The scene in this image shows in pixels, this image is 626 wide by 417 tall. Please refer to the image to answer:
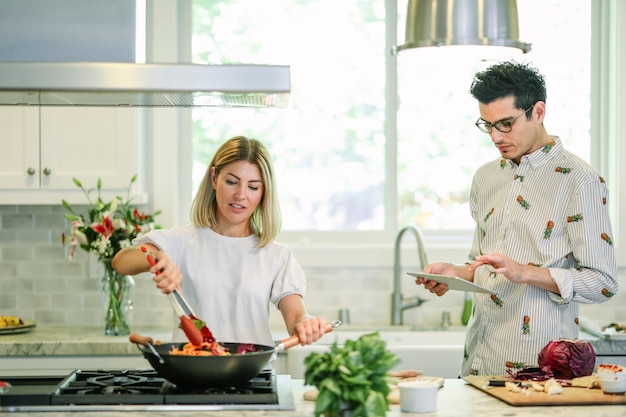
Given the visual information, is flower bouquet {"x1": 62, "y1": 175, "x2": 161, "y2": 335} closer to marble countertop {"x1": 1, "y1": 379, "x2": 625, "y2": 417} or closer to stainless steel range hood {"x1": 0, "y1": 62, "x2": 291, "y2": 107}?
stainless steel range hood {"x1": 0, "y1": 62, "x2": 291, "y2": 107}

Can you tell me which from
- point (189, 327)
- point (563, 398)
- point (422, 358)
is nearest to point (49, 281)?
point (422, 358)

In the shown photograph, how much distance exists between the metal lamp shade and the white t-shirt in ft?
2.87

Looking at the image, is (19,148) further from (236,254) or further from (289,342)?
(289,342)

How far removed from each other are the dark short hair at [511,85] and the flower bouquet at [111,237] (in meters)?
1.77

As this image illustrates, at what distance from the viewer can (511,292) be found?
3146 mm

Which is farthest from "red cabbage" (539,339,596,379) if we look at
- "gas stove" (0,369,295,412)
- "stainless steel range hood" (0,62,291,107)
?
"stainless steel range hood" (0,62,291,107)

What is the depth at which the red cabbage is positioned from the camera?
9.03 feet

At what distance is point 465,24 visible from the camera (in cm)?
256

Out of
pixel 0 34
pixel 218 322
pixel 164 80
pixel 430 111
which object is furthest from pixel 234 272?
pixel 430 111

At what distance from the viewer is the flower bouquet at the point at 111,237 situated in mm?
4180

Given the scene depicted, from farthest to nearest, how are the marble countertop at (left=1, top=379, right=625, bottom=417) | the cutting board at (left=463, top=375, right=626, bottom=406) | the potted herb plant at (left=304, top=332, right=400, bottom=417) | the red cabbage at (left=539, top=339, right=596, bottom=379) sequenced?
the red cabbage at (left=539, top=339, right=596, bottom=379) → the cutting board at (left=463, top=375, right=626, bottom=406) → the marble countertop at (left=1, top=379, right=625, bottom=417) → the potted herb plant at (left=304, top=332, right=400, bottom=417)

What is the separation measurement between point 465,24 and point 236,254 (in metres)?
1.05

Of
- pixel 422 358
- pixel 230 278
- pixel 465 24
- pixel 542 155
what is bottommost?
pixel 422 358

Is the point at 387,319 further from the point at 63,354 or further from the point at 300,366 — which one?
the point at 63,354
